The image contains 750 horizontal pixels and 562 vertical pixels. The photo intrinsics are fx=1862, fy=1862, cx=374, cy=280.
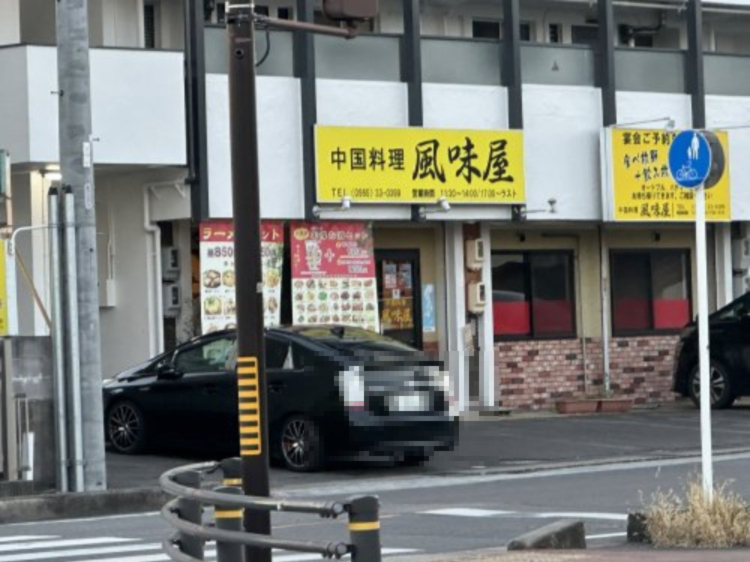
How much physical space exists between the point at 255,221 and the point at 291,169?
631 inches

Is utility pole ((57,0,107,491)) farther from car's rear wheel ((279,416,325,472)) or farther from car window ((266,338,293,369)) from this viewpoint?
car window ((266,338,293,369))

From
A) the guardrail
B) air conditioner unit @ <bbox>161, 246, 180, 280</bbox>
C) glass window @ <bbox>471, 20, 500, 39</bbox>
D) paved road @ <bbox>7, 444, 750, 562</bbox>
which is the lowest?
paved road @ <bbox>7, 444, 750, 562</bbox>

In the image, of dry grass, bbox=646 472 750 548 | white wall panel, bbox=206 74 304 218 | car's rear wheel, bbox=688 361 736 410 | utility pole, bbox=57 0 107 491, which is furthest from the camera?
car's rear wheel, bbox=688 361 736 410

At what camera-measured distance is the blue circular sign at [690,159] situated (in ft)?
48.2

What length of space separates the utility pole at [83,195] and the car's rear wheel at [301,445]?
116 inches

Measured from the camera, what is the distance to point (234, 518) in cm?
945

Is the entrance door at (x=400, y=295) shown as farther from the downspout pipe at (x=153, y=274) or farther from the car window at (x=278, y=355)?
the car window at (x=278, y=355)

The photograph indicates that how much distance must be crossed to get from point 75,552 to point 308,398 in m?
6.56

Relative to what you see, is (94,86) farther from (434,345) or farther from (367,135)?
(434,345)

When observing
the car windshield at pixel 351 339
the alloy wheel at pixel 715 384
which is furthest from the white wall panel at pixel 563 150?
the car windshield at pixel 351 339

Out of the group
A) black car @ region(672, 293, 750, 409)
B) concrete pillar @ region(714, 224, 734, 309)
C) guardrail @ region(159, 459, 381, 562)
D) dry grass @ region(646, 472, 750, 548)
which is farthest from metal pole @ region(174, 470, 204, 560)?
concrete pillar @ region(714, 224, 734, 309)

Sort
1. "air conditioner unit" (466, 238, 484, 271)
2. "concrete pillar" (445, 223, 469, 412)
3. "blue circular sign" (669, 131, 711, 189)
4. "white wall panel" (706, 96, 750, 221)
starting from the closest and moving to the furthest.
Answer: "blue circular sign" (669, 131, 711, 189), "concrete pillar" (445, 223, 469, 412), "air conditioner unit" (466, 238, 484, 271), "white wall panel" (706, 96, 750, 221)

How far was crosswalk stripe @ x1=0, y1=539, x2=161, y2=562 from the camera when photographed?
47.2 feet

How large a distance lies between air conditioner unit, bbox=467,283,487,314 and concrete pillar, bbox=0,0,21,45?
26.0 ft
